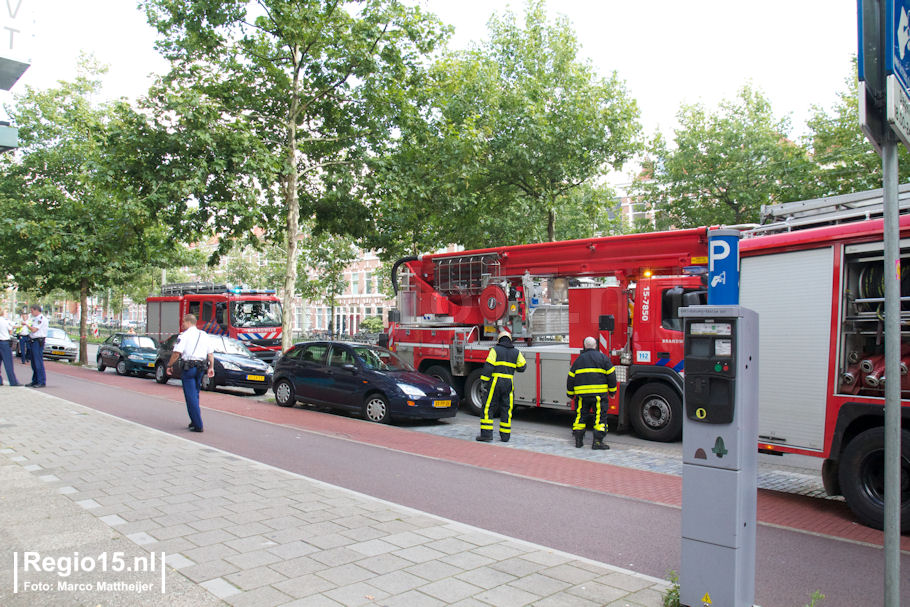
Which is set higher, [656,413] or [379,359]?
[379,359]

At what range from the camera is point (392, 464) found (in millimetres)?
8023

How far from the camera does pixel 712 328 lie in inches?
144

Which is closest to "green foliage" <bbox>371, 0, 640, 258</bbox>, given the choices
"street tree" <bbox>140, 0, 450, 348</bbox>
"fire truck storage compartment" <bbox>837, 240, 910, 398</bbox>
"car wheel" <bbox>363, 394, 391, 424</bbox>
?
"street tree" <bbox>140, 0, 450, 348</bbox>

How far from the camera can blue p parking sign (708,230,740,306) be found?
3.83 m

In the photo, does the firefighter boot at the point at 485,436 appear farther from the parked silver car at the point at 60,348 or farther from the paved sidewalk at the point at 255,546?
the parked silver car at the point at 60,348

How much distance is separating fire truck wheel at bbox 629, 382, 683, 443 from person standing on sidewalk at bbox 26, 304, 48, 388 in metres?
13.4

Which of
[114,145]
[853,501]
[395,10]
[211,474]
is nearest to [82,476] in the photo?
[211,474]

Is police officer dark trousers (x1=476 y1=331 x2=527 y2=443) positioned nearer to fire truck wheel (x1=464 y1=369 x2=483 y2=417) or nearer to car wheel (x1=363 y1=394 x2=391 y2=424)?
car wheel (x1=363 y1=394 x2=391 y2=424)

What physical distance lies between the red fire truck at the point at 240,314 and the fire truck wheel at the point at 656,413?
52.4 ft

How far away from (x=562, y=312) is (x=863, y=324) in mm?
7440

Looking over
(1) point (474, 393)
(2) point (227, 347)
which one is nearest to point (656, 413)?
(1) point (474, 393)

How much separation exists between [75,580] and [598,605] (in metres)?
3.15

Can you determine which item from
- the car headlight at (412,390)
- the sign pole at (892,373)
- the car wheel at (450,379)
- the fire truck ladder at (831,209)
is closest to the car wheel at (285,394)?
the car wheel at (450,379)

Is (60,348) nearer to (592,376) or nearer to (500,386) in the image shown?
(500,386)
